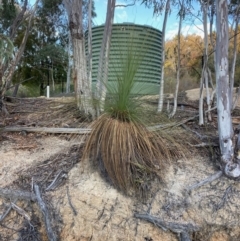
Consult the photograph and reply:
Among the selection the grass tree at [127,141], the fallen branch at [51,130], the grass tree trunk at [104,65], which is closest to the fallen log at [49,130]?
the fallen branch at [51,130]

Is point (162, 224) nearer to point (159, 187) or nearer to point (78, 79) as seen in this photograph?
point (159, 187)

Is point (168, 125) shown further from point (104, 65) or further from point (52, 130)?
point (52, 130)

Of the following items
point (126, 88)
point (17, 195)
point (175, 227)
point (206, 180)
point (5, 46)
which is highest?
point (5, 46)

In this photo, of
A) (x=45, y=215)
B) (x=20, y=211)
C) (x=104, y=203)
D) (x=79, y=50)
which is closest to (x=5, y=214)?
(x=20, y=211)

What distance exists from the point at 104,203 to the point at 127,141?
497mm

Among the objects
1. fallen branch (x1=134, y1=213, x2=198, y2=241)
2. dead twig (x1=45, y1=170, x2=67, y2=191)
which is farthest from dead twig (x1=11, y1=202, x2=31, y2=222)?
fallen branch (x1=134, y1=213, x2=198, y2=241)

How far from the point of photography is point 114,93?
2.40m

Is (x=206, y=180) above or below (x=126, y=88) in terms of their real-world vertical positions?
below

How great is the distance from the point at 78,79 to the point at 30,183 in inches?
53.3

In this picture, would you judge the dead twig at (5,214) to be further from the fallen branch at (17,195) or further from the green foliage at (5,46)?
the green foliage at (5,46)

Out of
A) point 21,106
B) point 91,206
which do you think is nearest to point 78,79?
point 21,106

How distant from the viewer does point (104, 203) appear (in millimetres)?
2053

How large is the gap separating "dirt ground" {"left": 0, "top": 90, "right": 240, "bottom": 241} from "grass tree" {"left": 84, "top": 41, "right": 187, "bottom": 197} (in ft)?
0.33

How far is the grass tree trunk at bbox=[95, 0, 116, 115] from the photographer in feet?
8.55
